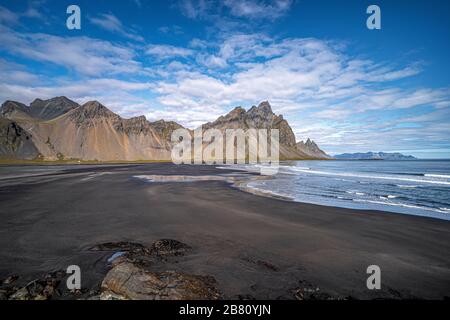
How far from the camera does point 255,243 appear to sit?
9328mm

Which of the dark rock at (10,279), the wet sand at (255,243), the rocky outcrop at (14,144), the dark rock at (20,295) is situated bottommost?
the wet sand at (255,243)

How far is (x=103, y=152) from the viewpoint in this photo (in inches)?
7564

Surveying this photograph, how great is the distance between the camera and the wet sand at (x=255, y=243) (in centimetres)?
636

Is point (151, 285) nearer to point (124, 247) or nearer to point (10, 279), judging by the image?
point (10, 279)

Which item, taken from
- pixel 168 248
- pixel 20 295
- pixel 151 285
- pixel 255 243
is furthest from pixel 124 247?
pixel 255 243

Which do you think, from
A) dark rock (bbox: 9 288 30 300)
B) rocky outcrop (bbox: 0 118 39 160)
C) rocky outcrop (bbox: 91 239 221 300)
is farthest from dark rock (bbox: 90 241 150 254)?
rocky outcrop (bbox: 0 118 39 160)

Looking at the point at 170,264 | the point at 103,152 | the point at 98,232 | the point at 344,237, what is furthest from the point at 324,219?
the point at 103,152

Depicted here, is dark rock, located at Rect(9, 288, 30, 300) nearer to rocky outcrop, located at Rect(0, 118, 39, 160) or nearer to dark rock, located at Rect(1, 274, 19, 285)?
dark rock, located at Rect(1, 274, 19, 285)

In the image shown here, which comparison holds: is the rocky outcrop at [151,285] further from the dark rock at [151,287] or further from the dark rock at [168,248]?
the dark rock at [168,248]

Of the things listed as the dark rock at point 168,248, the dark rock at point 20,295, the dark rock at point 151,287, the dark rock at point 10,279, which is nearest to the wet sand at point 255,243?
the dark rock at point 10,279

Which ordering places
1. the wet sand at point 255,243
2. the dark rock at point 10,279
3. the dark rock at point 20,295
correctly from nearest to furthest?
1. the dark rock at point 20,295
2. the dark rock at point 10,279
3. the wet sand at point 255,243

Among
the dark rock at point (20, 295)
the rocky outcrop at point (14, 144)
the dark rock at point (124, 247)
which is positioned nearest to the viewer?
the dark rock at point (20, 295)
